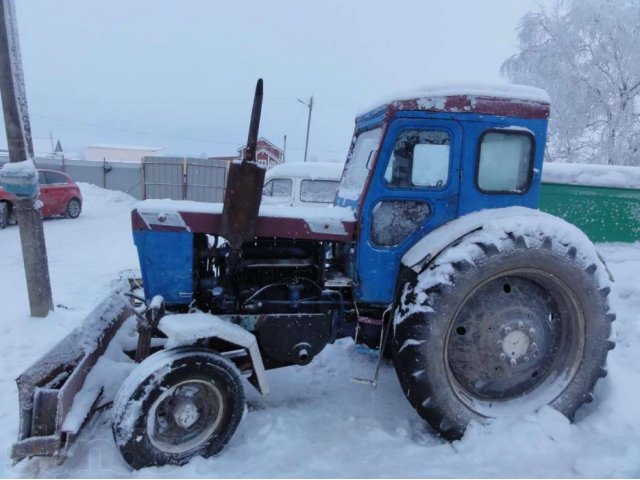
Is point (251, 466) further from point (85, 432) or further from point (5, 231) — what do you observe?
point (5, 231)

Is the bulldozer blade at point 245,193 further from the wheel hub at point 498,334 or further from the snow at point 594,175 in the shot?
the snow at point 594,175

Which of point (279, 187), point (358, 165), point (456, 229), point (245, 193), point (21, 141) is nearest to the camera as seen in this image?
point (245, 193)

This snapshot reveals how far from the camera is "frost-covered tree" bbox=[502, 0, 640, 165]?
1385 cm

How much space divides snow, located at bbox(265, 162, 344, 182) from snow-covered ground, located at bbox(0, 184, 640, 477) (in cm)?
652

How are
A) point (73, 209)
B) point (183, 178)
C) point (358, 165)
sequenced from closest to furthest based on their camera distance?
point (358, 165), point (73, 209), point (183, 178)

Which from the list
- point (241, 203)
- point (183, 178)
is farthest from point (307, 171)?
point (183, 178)

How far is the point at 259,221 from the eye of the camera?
3.03 meters

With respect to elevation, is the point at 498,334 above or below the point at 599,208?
below

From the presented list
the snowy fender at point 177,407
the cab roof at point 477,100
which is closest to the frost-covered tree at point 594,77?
the cab roof at point 477,100

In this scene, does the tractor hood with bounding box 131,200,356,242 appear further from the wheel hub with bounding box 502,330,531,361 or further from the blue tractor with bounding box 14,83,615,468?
the wheel hub with bounding box 502,330,531,361

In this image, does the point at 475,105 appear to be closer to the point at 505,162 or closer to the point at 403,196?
the point at 505,162

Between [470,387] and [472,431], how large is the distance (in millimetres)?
319

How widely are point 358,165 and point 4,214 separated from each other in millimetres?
11331

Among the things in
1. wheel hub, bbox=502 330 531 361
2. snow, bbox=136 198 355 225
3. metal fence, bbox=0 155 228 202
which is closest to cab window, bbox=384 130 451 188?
snow, bbox=136 198 355 225
